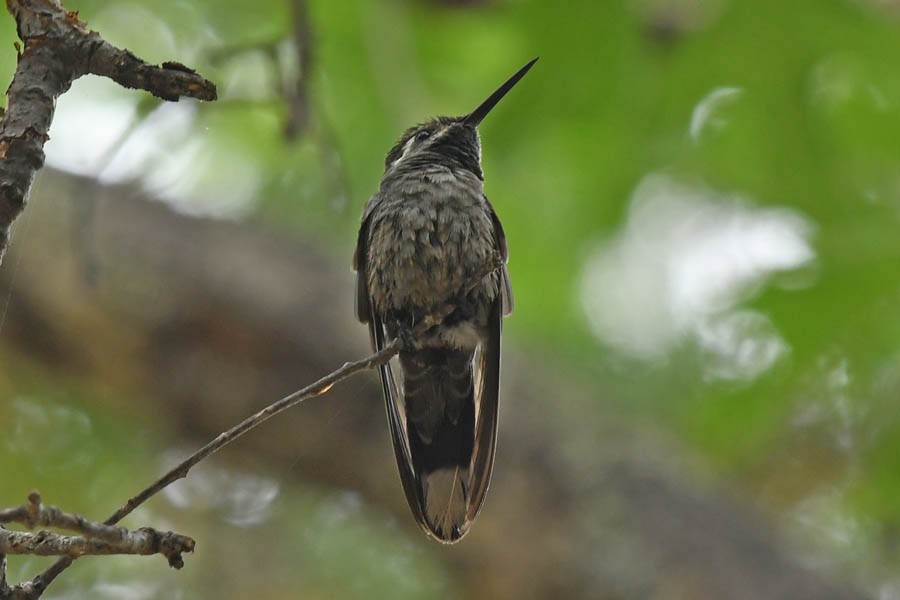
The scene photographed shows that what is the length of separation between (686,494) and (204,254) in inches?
109

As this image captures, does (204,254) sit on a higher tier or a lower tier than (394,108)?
lower

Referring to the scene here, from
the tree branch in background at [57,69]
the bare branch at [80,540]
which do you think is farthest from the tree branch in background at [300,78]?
the bare branch at [80,540]

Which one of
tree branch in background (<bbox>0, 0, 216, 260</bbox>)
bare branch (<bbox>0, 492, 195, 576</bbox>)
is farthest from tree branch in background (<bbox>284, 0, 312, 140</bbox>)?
bare branch (<bbox>0, 492, 195, 576</bbox>)

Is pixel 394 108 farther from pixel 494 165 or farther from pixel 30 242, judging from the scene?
pixel 30 242

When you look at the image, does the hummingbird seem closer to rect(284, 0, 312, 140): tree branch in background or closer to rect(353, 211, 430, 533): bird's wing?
rect(353, 211, 430, 533): bird's wing

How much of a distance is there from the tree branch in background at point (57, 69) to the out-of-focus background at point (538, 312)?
244cm

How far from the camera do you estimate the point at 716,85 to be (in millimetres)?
5352

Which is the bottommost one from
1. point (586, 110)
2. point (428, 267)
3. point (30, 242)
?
point (428, 267)

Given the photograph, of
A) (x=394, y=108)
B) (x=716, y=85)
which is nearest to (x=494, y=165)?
(x=394, y=108)

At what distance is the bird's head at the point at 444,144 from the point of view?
4.30m

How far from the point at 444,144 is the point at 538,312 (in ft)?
7.07

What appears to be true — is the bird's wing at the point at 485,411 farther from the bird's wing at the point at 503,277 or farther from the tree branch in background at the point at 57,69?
the tree branch in background at the point at 57,69

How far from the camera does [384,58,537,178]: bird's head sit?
14.1 feet

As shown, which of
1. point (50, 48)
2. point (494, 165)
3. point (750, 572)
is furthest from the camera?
point (494, 165)
